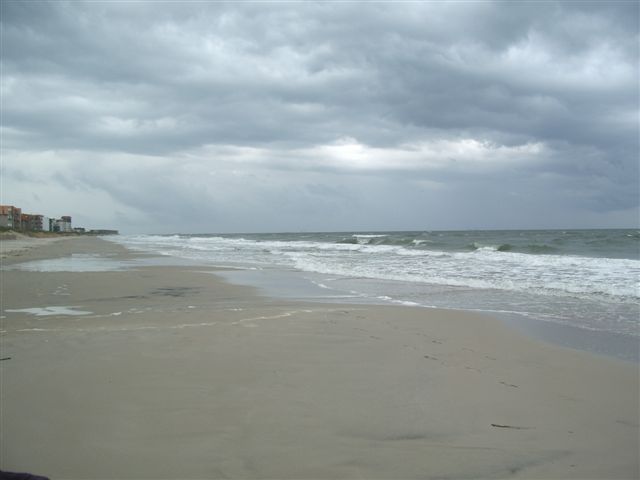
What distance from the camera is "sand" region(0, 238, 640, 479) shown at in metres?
2.94

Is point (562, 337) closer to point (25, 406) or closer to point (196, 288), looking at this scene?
point (25, 406)

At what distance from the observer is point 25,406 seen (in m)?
3.70

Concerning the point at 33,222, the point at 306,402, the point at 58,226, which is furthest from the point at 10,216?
the point at 306,402

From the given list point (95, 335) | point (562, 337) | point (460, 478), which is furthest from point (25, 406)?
point (562, 337)

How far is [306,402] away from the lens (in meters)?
3.86

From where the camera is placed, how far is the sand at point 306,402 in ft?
9.64

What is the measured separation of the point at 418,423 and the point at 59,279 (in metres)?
13.3

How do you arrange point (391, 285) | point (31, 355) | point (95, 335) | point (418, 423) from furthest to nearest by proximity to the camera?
point (391, 285), point (95, 335), point (31, 355), point (418, 423)

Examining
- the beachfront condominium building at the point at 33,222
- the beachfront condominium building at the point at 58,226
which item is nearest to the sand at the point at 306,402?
the beachfront condominium building at the point at 33,222

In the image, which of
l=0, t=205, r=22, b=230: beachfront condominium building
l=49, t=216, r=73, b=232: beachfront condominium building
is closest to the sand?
l=0, t=205, r=22, b=230: beachfront condominium building

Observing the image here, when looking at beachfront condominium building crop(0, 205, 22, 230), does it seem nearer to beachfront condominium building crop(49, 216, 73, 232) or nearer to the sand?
beachfront condominium building crop(49, 216, 73, 232)

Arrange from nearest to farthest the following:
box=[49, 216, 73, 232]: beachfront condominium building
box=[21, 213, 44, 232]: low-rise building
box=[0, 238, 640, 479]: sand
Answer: box=[0, 238, 640, 479]: sand < box=[21, 213, 44, 232]: low-rise building < box=[49, 216, 73, 232]: beachfront condominium building

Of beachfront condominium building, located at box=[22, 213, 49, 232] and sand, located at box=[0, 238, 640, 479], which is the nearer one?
sand, located at box=[0, 238, 640, 479]

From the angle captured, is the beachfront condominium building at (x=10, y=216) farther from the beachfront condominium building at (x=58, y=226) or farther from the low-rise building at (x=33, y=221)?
the beachfront condominium building at (x=58, y=226)
